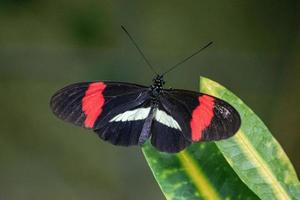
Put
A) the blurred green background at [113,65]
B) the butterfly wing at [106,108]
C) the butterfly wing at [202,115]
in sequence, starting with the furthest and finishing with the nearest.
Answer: the blurred green background at [113,65], the butterfly wing at [106,108], the butterfly wing at [202,115]

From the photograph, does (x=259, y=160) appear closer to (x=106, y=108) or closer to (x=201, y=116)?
(x=201, y=116)

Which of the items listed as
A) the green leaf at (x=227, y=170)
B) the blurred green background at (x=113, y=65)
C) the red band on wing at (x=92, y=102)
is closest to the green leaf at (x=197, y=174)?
the green leaf at (x=227, y=170)

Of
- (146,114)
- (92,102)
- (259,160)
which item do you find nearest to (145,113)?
(146,114)

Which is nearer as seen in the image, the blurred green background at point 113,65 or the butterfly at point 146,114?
the butterfly at point 146,114

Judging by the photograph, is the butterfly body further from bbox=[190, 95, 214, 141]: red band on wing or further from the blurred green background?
the blurred green background

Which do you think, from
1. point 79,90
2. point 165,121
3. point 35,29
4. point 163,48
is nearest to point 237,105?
point 165,121

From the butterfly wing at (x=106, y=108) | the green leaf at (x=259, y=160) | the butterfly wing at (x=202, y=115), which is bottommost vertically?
the green leaf at (x=259, y=160)

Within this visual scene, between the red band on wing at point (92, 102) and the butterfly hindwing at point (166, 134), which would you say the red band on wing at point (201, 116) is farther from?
the red band on wing at point (92, 102)
